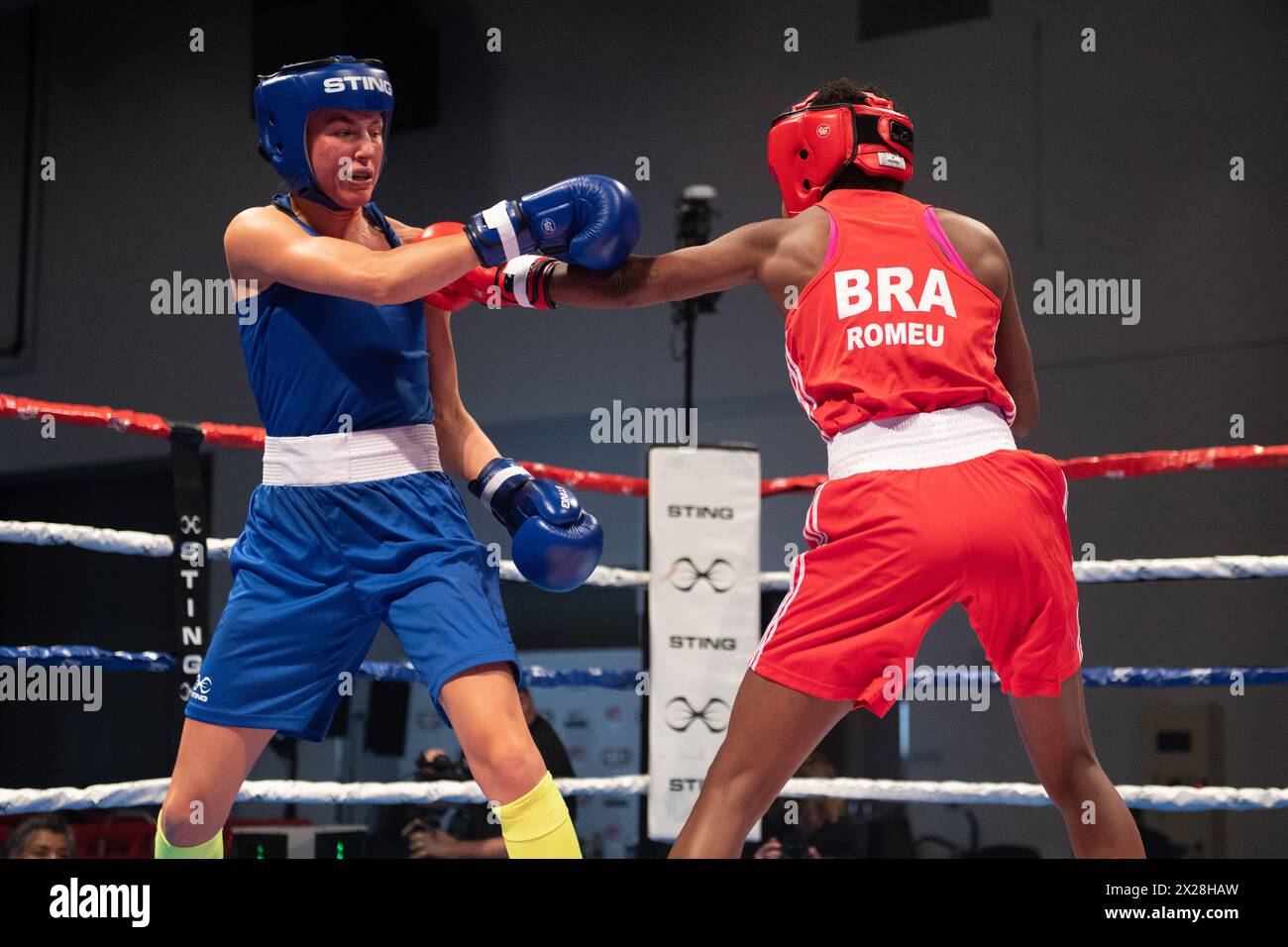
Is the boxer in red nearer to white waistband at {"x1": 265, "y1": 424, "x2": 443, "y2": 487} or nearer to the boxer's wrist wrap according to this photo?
the boxer's wrist wrap

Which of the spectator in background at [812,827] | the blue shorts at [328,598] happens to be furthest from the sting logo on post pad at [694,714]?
the blue shorts at [328,598]

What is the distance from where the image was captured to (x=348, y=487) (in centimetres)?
194

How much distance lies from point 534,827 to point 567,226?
2.86ft

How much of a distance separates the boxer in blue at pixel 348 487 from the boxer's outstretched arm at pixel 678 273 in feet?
0.18

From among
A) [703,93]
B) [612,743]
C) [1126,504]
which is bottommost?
[612,743]

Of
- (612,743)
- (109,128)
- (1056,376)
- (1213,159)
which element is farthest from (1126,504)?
(109,128)

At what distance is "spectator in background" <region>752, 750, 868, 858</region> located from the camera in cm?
348

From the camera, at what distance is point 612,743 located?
6.96m

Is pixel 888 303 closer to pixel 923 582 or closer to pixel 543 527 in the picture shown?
pixel 923 582

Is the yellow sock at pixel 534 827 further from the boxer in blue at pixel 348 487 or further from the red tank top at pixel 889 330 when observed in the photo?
the red tank top at pixel 889 330

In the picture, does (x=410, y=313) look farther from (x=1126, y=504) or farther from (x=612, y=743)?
(x=612, y=743)

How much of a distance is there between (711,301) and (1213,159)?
2.37m

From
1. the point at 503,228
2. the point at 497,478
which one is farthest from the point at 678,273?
the point at 497,478

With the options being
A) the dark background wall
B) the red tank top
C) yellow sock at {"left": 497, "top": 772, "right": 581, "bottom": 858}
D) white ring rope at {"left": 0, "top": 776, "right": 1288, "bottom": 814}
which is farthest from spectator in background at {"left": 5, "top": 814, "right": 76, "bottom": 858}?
the dark background wall
